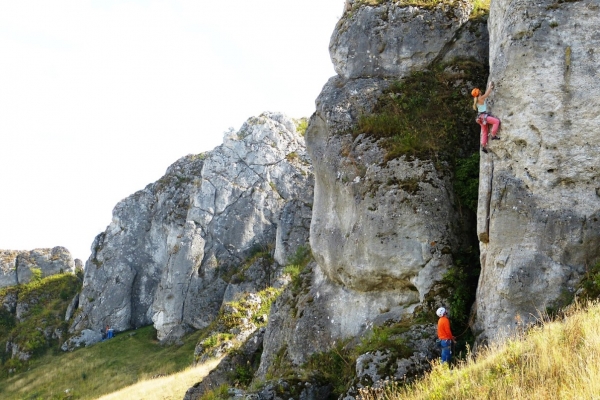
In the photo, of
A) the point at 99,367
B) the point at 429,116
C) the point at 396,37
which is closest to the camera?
the point at 429,116

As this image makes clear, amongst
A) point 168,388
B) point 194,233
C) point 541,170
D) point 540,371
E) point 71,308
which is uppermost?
point 541,170

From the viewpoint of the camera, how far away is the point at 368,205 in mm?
16453

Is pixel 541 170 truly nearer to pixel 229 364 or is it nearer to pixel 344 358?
pixel 344 358

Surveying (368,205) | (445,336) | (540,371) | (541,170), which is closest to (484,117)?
(541,170)

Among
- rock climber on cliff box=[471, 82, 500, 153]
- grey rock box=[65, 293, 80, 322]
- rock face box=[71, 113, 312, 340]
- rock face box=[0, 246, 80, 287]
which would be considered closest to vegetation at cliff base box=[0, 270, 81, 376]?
grey rock box=[65, 293, 80, 322]

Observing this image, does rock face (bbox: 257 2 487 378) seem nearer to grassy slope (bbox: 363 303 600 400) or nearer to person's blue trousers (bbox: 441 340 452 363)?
person's blue trousers (bbox: 441 340 452 363)

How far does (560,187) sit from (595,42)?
3.63 meters

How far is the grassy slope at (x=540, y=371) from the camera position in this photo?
21.0ft

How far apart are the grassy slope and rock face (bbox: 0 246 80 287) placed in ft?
181

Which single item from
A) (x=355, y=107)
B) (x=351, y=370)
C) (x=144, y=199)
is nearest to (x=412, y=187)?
(x=355, y=107)

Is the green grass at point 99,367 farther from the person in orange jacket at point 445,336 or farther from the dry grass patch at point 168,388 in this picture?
Answer: the person in orange jacket at point 445,336

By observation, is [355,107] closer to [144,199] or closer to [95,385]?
[95,385]

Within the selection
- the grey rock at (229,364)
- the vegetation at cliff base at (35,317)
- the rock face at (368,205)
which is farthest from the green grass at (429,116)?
the vegetation at cliff base at (35,317)

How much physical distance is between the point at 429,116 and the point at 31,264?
2050 inches
